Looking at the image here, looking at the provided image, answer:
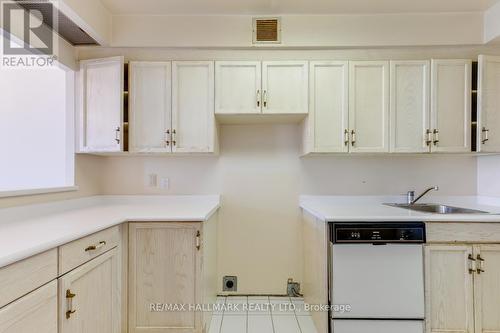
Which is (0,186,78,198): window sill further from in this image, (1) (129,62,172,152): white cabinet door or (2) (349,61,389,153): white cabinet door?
(2) (349,61,389,153): white cabinet door

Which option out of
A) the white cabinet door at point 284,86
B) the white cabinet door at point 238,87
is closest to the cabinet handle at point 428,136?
the white cabinet door at point 284,86

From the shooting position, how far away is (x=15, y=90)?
2385 millimetres

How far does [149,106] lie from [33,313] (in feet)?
5.34

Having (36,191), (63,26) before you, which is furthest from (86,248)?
(63,26)

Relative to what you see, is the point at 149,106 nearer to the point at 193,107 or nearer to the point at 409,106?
the point at 193,107

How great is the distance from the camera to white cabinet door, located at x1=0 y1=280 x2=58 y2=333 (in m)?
1.00

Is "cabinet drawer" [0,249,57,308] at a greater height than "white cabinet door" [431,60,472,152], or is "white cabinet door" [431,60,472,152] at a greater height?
"white cabinet door" [431,60,472,152]

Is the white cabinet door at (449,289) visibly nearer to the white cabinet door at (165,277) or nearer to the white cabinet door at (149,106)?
the white cabinet door at (165,277)

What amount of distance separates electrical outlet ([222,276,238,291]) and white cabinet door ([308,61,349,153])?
141cm

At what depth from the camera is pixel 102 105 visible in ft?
7.66

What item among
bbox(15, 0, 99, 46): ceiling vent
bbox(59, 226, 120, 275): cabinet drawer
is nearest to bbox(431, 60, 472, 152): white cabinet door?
bbox(59, 226, 120, 275): cabinet drawer

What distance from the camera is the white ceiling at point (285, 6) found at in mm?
2225

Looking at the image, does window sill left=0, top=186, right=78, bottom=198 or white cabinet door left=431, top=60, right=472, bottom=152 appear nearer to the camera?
window sill left=0, top=186, right=78, bottom=198

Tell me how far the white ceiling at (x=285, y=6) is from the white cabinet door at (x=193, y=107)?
0.43 m
